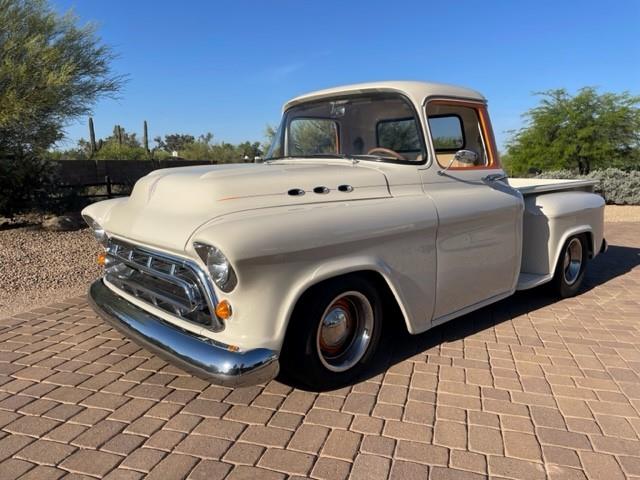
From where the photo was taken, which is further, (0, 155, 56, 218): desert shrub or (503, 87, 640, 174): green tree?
(503, 87, 640, 174): green tree

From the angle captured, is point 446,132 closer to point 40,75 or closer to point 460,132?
point 460,132

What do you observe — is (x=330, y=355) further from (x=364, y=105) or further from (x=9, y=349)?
(x=9, y=349)

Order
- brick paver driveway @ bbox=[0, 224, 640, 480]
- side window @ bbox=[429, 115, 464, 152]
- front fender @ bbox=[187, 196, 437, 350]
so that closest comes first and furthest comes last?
1. brick paver driveway @ bbox=[0, 224, 640, 480]
2. front fender @ bbox=[187, 196, 437, 350]
3. side window @ bbox=[429, 115, 464, 152]

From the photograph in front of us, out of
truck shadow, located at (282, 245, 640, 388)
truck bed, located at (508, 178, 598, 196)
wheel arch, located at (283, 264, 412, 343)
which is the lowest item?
truck shadow, located at (282, 245, 640, 388)

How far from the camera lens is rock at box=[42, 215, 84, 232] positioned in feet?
26.5

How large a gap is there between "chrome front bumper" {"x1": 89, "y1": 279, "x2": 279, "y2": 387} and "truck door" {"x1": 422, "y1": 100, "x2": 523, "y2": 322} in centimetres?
143

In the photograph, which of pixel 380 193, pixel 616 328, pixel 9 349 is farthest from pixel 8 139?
pixel 616 328

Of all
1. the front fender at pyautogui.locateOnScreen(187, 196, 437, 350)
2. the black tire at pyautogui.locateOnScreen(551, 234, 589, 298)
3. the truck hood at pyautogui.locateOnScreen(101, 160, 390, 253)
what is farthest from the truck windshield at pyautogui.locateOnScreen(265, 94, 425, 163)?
the black tire at pyautogui.locateOnScreen(551, 234, 589, 298)

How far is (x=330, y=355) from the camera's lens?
9.97 ft

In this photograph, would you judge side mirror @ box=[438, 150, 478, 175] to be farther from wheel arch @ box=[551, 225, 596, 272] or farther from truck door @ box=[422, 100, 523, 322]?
wheel arch @ box=[551, 225, 596, 272]

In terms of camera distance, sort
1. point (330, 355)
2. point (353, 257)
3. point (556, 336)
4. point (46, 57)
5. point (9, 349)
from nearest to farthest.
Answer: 1. point (353, 257)
2. point (330, 355)
3. point (9, 349)
4. point (556, 336)
5. point (46, 57)

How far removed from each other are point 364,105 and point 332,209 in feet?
4.26

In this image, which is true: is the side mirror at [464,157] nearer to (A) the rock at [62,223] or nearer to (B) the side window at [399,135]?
(B) the side window at [399,135]

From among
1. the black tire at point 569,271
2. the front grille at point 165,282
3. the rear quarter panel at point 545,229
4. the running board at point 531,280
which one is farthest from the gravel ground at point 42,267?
the black tire at point 569,271
